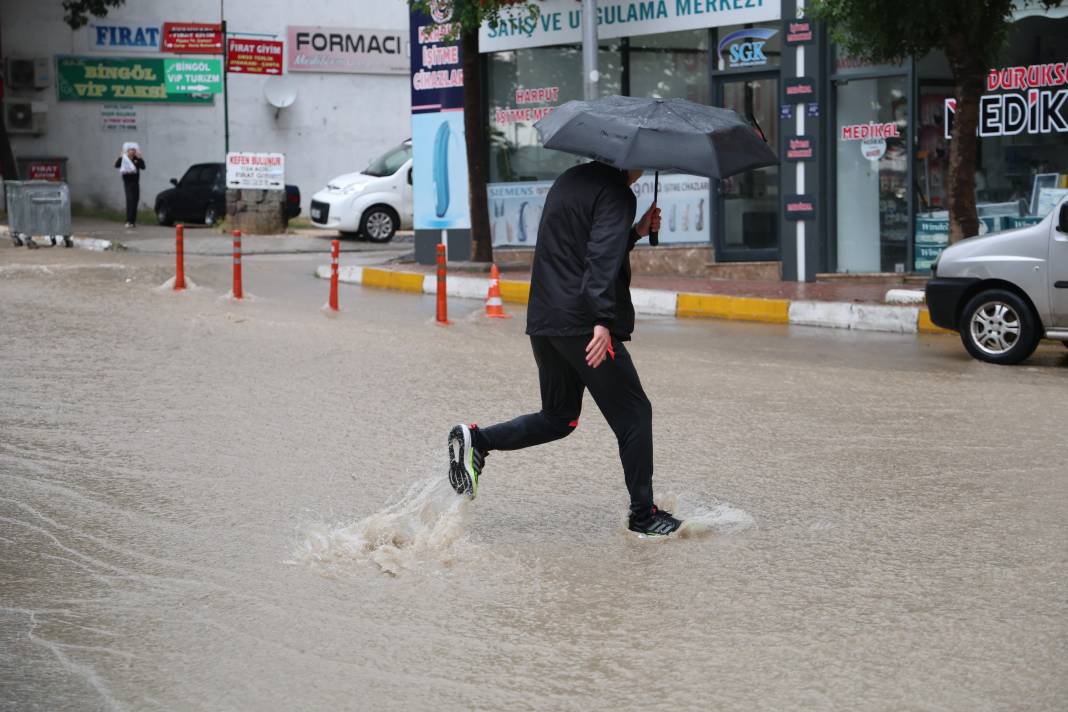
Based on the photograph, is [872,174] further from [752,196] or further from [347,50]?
[347,50]

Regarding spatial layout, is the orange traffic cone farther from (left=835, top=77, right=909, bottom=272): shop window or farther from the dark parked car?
the dark parked car

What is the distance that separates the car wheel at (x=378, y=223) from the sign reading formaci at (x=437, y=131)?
216 inches

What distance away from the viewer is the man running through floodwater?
576 cm

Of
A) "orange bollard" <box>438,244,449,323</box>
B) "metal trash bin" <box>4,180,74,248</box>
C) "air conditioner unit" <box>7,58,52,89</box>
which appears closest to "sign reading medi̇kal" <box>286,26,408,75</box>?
"air conditioner unit" <box>7,58,52,89</box>

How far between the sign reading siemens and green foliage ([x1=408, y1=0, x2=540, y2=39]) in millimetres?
214

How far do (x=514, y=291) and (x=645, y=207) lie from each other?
10.5ft

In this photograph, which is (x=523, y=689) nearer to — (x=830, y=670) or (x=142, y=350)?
(x=830, y=670)

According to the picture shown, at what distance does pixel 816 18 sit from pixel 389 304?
572 centimetres

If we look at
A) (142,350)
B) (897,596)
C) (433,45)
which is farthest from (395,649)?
(433,45)

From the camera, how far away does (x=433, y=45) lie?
22.0m

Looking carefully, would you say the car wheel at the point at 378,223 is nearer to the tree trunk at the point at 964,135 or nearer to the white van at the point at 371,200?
the white van at the point at 371,200

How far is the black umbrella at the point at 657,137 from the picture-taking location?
19.1ft

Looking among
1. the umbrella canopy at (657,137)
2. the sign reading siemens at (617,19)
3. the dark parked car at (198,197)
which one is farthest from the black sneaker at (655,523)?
the dark parked car at (198,197)

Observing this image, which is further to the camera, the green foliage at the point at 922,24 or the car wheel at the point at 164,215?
the car wheel at the point at 164,215
